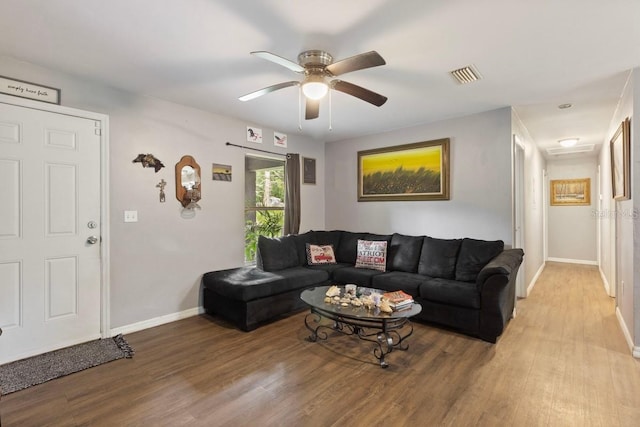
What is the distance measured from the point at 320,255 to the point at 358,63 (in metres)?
3.01

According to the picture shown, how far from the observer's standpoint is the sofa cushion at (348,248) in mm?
4719

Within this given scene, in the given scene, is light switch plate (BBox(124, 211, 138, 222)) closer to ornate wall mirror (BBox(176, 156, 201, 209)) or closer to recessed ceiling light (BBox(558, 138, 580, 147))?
ornate wall mirror (BBox(176, 156, 201, 209))

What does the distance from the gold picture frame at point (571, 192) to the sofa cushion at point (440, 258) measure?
5.15 meters

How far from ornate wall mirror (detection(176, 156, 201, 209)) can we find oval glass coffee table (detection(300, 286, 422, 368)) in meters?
1.75

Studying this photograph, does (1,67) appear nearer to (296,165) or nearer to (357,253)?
(296,165)

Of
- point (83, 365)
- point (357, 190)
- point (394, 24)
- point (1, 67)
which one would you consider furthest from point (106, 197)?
point (357, 190)

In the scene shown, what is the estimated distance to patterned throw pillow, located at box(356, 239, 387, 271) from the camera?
166 inches

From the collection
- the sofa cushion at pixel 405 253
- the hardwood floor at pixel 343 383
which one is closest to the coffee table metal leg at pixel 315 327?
the hardwood floor at pixel 343 383

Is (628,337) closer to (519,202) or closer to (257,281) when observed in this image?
(519,202)

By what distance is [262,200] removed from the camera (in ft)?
15.3

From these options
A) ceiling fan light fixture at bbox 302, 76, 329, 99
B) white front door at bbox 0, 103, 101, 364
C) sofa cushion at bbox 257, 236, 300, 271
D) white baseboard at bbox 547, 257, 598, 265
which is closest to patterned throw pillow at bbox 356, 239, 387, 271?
sofa cushion at bbox 257, 236, 300, 271

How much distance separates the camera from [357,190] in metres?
5.17

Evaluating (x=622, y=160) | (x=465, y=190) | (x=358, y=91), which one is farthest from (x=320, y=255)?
(x=622, y=160)

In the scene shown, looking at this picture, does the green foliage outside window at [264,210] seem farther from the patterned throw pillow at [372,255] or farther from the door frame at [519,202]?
the door frame at [519,202]
